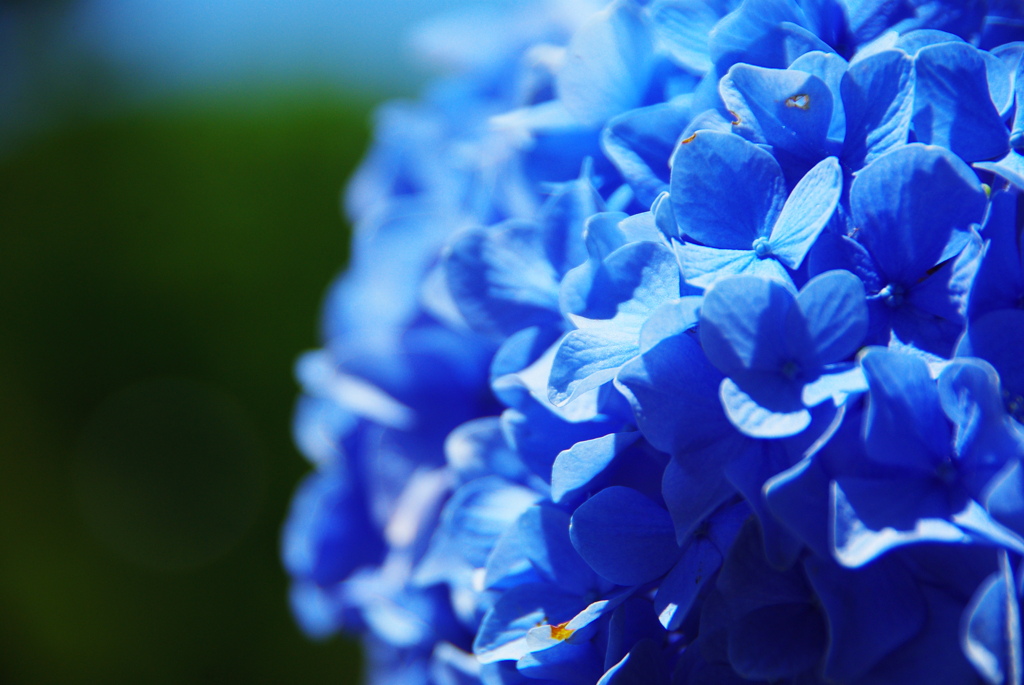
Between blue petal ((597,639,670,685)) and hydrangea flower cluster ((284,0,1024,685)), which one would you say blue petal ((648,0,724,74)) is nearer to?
hydrangea flower cluster ((284,0,1024,685))

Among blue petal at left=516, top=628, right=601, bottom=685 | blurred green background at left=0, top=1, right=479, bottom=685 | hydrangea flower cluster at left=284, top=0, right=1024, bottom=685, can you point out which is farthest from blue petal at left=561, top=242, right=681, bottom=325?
blurred green background at left=0, top=1, right=479, bottom=685

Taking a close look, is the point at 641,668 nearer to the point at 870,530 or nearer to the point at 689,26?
the point at 870,530

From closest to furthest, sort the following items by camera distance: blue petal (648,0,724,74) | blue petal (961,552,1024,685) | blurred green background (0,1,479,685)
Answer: blue petal (961,552,1024,685) < blue petal (648,0,724,74) < blurred green background (0,1,479,685)

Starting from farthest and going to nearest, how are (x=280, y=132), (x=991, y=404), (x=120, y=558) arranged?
(x=280, y=132), (x=120, y=558), (x=991, y=404)

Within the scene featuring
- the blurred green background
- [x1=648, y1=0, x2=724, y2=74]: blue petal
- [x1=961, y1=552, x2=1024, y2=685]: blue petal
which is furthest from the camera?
the blurred green background

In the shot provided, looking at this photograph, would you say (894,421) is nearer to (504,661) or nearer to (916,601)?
(916,601)

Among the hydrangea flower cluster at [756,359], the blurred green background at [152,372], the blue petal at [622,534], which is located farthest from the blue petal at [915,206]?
the blurred green background at [152,372]

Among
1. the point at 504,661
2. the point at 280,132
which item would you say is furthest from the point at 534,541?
the point at 280,132
